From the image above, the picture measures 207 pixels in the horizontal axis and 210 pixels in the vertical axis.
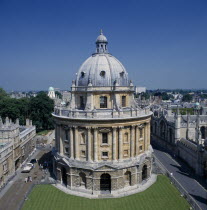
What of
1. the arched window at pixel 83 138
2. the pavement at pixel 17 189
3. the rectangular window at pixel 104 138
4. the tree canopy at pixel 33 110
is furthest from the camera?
the tree canopy at pixel 33 110

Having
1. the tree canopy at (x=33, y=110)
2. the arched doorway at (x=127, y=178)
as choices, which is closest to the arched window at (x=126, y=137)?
the arched doorway at (x=127, y=178)

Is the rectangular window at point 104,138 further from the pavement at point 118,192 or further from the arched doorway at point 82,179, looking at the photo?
the pavement at point 118,192

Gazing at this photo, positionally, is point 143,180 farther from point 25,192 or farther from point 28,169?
point 28,169

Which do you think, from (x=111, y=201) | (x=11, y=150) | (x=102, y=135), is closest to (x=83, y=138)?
(x=102, y=135)

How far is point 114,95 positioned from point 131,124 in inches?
234

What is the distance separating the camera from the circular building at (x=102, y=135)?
123 ft

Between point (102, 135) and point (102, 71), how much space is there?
11.3m

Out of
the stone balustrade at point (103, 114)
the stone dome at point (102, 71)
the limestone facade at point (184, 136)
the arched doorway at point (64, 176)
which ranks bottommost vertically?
the arched doorway at point (64, 176)

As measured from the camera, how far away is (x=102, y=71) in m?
40.9

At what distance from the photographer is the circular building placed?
37406 mm

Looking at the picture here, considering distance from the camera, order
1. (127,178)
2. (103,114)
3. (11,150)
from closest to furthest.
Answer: (103,114) < (127,178) < (11,150)

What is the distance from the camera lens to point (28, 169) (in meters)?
47.8

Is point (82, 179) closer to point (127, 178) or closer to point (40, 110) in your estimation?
point (127, 178)

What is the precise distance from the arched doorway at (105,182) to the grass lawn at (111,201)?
9.68 feet
